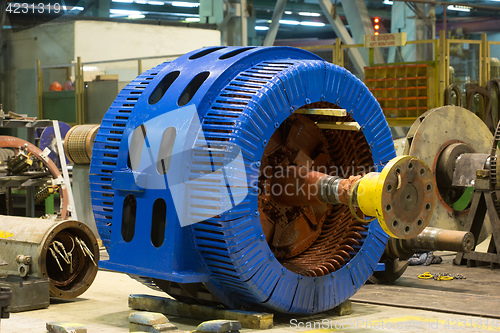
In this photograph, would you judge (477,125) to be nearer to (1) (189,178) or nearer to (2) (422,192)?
(2) (422,192)

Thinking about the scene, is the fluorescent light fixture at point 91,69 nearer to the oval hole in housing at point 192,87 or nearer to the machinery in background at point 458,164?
the machinery in background at point 458,164

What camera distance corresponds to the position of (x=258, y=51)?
521 cm

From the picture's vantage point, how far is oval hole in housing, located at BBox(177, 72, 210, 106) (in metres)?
5.08

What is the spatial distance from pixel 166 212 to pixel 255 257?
2.02 feet

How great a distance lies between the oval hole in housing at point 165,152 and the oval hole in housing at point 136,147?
7.3 inches

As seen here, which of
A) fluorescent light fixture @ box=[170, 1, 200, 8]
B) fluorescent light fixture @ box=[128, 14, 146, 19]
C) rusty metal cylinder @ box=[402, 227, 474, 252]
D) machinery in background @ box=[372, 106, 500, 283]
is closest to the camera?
rusty metal cylinder @ box=[402, 227, 474, 252]

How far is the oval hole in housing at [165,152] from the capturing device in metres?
4.80

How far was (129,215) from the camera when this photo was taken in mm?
5004

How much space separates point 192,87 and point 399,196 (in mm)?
1564

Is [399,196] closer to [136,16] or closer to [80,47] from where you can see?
[80,47]

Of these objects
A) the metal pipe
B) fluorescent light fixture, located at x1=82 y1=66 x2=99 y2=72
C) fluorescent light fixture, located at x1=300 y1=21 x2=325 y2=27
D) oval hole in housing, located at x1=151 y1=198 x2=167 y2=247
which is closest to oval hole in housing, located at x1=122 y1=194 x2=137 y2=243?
oval hole in housing, located at x1=151 y1=198 x2=167 y2=247

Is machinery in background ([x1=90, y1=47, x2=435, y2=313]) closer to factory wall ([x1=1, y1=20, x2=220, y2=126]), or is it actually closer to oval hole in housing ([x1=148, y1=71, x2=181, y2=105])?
oval hole in housing ([x1=148, y1=71, x2=181, y2=105])

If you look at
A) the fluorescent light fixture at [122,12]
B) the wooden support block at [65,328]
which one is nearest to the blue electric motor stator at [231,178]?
the wooden support block at [65,328]

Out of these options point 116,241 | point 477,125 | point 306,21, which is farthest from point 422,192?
point 306,21
